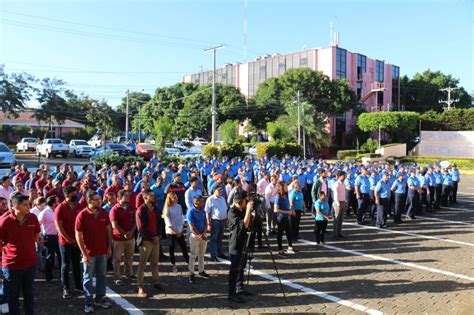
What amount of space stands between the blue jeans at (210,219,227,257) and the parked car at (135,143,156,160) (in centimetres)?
2289

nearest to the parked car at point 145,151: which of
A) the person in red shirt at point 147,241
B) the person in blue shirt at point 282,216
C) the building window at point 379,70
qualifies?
the person in blue shirt at point 282,216

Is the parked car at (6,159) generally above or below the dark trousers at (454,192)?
above

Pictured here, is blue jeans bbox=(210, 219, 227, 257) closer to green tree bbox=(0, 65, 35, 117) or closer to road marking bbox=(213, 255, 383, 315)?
road marking bbox=(213, 255, 383, 315)

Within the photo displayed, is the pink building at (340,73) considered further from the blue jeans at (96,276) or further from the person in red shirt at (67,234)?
the blue jeans at (96,276)

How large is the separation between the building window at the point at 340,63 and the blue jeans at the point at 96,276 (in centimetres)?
5597

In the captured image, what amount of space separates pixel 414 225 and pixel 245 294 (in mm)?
8257

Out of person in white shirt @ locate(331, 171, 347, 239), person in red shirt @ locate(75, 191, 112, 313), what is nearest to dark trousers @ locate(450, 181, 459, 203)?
person in white shirt @ locate(331, 171, 347, 239)

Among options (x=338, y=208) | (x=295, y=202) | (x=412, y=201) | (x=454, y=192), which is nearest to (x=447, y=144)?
(x=454, y=192)

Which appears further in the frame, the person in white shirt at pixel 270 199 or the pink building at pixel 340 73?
the pink building at pixel 340 73

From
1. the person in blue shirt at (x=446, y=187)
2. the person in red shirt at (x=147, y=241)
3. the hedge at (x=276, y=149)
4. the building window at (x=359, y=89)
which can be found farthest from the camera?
the building window at (x=359, y=89)

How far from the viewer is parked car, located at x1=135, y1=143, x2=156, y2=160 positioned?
31728mm

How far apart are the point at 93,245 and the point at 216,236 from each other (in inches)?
135

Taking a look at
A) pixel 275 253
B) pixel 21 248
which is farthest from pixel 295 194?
pixel 21 248

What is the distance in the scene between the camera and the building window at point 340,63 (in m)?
58.5
